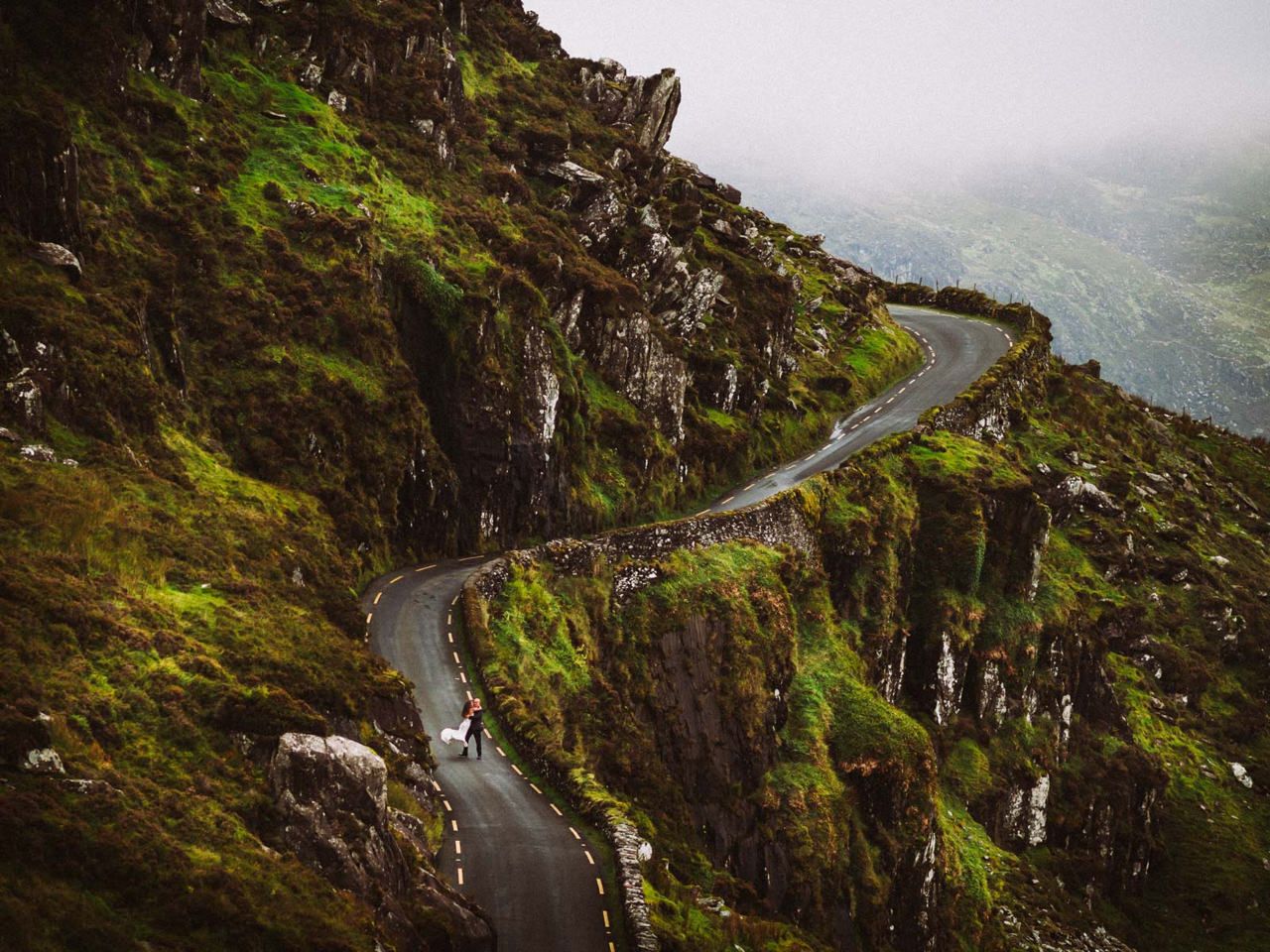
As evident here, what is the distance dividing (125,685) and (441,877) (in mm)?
8639

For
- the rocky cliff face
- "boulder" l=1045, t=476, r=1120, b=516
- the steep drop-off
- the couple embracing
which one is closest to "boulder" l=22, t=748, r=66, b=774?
the steep drop-off

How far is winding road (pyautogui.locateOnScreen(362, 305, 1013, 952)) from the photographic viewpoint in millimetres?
27859

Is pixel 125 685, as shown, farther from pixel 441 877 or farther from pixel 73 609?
pixel 441 877

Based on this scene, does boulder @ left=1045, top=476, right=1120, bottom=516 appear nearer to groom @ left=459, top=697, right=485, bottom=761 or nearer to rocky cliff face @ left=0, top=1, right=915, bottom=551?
rocky cliff face @ left=0, top=1, right=915, bottom=551

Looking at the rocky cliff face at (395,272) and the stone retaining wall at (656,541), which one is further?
the rocky cliff face at (395,272)

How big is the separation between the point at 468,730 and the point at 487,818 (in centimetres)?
431

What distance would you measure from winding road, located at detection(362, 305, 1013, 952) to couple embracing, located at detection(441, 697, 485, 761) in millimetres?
438

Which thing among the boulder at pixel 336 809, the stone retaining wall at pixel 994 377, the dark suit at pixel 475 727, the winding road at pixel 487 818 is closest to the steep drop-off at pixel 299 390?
the boulder at pixel 336 809

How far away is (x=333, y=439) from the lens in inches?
1898

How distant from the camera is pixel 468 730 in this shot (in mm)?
36438

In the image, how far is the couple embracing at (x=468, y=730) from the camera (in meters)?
36.1

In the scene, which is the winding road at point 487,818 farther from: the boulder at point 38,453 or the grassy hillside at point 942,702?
the boulder at point 38,453

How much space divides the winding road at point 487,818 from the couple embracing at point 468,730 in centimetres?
44

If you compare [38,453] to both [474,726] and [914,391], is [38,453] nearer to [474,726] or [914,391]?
[474,726]
